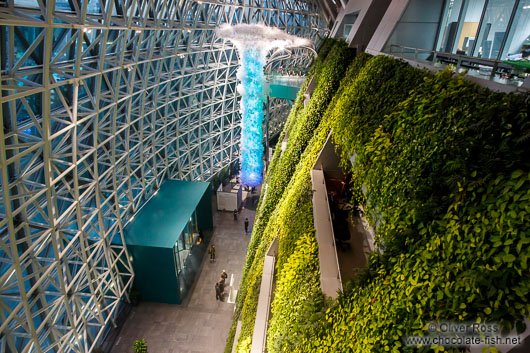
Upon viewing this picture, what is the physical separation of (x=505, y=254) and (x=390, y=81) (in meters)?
3.37

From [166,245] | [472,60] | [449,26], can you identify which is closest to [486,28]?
[472,60]

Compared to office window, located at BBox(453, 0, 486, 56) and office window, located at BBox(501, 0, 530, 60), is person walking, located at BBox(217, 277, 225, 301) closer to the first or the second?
office window, located at BBox(453, 0, 486, 56)

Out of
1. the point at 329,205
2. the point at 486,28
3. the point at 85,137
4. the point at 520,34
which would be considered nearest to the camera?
the point at 520,34

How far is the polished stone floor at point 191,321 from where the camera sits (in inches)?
533

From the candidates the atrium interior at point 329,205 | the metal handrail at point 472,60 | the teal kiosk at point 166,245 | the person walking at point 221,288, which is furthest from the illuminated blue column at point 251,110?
the metal handrail at point 472,60

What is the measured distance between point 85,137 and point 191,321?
9720 mm

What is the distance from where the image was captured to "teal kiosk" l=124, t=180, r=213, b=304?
584 inches

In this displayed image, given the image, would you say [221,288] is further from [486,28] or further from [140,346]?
[486,28]

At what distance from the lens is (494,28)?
14.7ft

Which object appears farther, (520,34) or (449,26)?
(449,26)

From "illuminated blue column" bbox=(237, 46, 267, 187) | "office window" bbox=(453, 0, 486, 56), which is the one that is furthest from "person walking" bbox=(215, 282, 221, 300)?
"office window" bbox=(453, 0, 486, 56)

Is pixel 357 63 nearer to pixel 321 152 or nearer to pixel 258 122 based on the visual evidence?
pixel 321 152

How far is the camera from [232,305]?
1565 cm

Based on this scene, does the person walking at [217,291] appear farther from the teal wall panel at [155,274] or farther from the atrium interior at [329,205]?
the teal wall panel at [155,274]
